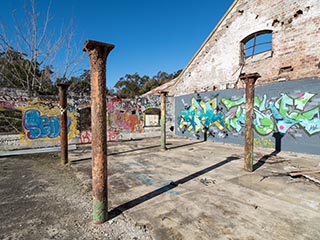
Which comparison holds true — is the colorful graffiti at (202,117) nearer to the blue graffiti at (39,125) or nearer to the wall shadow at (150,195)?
the wall shadow at (150,195)

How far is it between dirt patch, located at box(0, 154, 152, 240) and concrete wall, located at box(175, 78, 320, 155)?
638 cm

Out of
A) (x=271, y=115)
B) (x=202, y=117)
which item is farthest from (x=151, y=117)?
(x=271, y=115)

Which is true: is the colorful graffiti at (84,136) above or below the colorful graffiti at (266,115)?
below

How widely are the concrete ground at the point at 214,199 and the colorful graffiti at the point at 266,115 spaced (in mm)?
1480

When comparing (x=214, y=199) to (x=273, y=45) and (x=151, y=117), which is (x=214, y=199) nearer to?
(x=273, y=45)

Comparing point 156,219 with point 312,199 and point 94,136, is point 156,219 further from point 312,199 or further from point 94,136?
point 312,199

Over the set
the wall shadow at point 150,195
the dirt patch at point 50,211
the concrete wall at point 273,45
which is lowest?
the dirt patch at point 50,211

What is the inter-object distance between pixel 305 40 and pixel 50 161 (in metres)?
9.29

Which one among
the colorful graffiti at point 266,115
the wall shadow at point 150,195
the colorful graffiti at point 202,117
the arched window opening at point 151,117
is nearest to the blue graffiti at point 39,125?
the arched window opening at point 151,117

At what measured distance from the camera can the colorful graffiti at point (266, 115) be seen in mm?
5992

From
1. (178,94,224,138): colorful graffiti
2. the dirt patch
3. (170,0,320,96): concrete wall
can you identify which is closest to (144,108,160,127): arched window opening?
(178,94,224,138): colorful graffiti

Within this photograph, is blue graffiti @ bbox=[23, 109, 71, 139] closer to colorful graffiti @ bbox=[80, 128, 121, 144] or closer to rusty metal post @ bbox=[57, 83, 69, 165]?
colorful graffiti @ bbox=[80, 128, 121, 144]

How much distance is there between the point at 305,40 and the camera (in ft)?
20.2

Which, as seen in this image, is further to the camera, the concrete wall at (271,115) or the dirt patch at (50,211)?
the concrete wall at (271,115)
